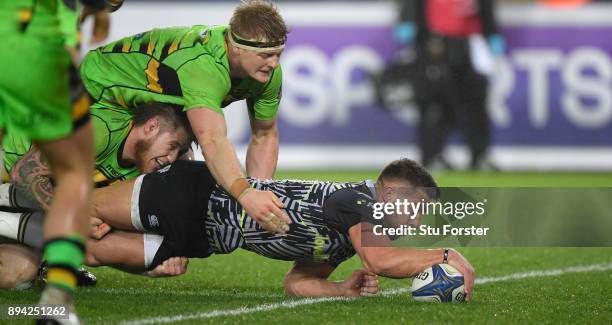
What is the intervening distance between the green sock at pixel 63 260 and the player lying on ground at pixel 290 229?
5.28 feet

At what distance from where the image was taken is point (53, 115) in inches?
169

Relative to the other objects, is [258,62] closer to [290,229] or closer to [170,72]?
[170,72]

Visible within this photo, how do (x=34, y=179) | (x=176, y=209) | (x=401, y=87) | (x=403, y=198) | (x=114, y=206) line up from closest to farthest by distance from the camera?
1. (x=403, y=198)
2. (x=176, y=209)
3. (x=114, y=206)
4. (x=34, y=179)
5. (x=401, y=87)

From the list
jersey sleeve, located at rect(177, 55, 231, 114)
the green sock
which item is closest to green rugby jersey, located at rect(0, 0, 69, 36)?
the green sock

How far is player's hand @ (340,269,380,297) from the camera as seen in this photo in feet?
19.9

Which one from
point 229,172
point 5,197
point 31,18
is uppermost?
point 31,18

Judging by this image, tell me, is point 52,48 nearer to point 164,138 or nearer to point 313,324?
point 313,324

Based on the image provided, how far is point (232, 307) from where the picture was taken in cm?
567

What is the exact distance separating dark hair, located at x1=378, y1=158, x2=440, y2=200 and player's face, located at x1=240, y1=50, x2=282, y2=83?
983mm

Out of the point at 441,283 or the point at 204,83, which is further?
the point at 204,83

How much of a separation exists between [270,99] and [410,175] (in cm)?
162

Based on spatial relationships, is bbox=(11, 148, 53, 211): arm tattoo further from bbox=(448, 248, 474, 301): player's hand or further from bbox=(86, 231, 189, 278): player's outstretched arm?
bbox=(448, 248, 474, 301): player's hand

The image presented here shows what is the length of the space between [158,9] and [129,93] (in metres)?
8.73

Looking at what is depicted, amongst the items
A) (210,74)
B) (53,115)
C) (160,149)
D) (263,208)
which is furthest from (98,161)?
(53,115)
